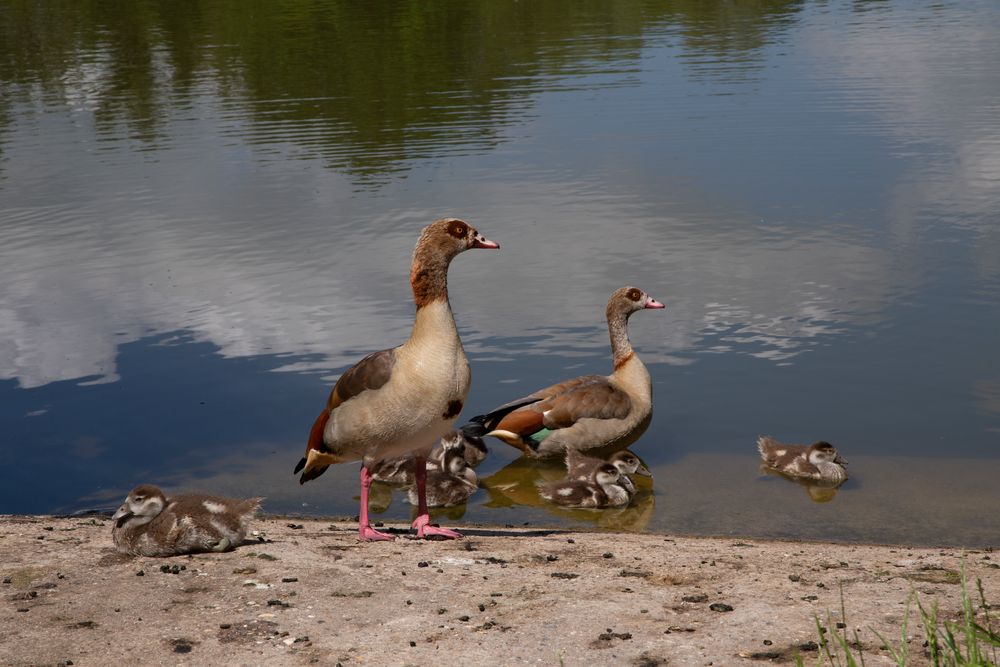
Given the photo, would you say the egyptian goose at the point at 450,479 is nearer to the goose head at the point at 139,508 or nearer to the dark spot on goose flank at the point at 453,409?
the dark spot on goose flank at the point at 453,409

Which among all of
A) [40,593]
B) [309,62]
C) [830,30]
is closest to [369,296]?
[40,593]

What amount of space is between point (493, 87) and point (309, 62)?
805cm

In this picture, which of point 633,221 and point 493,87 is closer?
point 633,221

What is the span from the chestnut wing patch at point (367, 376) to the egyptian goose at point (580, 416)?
10.4ft

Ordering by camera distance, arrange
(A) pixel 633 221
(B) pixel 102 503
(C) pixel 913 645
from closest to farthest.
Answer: (C) pixel 913 645
(B) pixel 102 503
(A) pixel 633 221

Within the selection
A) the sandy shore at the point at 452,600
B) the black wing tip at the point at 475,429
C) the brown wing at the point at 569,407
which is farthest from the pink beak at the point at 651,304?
the sandy shore at the point at 452,600

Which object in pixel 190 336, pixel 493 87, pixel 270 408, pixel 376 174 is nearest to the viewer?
pixel 270 408

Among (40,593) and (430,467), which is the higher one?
(40,593)

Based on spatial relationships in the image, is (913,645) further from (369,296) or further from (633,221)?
(633,221)

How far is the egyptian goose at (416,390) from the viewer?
921 cm

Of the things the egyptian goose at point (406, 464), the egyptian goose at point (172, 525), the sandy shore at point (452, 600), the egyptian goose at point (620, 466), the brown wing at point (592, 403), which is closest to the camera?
the sandy shore at point (452, 600)

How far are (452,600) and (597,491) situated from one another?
3.99 metres

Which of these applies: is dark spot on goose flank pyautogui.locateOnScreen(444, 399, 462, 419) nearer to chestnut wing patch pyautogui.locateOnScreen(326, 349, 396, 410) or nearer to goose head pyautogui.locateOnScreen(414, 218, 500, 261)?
chestnut wing patch pyautogui.locateOnScreen(326, 349, 396, 410)

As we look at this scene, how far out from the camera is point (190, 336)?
15.8m
